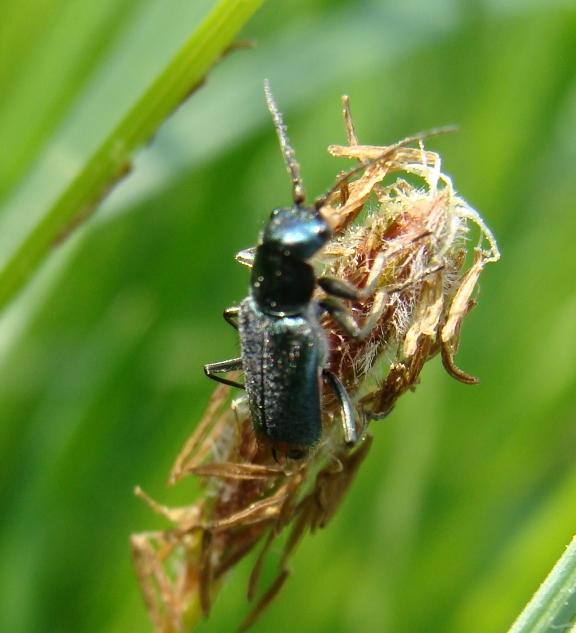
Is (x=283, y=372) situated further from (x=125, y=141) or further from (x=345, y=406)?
(x=125, y=141)

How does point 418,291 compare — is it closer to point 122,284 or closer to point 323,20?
point 122,284

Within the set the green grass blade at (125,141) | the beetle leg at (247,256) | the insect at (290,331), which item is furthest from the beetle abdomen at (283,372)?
the green grass blade at (125,141)

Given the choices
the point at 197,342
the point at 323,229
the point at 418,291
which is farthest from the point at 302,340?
the point at 197,342

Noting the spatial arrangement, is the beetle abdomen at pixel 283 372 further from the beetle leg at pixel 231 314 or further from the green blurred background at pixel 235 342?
the green blurred background at pixel 235 342

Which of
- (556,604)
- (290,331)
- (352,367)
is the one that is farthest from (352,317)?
(556,604)

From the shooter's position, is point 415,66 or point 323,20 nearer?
point 323,20

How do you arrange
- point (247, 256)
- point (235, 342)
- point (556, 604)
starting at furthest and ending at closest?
1. point (235, 342)
2. point (247, 256)
3. point (556, 604)
